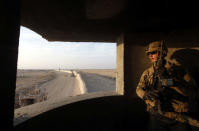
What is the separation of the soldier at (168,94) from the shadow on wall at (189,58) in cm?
137

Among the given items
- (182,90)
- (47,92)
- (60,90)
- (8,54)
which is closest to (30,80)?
(60,90)

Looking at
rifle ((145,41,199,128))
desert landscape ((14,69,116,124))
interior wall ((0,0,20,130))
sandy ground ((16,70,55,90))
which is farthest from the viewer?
sandy ground ((16,70,55,90))

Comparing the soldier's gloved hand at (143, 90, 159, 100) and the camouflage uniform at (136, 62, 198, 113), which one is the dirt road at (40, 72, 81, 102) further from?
the camouflage uniform at (136, 62, 198, 113)

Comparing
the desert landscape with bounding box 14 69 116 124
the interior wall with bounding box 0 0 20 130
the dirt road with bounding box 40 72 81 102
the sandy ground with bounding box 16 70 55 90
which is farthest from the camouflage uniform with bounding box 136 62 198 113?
the sandy ground with bounding box 16 70 55 90

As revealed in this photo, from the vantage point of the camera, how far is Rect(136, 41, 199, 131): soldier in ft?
6.58

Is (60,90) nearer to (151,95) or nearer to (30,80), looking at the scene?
(151,95)

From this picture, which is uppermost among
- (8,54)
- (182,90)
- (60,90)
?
(8,54)

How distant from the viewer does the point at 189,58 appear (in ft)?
10.9

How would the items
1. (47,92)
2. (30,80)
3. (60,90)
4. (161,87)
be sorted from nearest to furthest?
(161,87) → (47,92) → (60,90) → (30,80)

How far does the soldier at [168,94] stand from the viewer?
6.58ft

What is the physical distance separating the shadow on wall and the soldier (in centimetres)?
137

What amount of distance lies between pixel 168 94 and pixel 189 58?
6.26 ft

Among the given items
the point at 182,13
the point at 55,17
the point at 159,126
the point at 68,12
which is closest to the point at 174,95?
the point at 159,126

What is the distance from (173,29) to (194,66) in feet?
3.73
